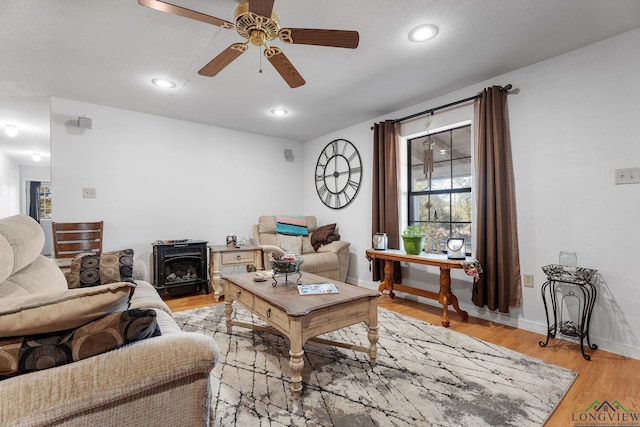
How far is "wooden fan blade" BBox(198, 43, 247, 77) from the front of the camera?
6.10ft

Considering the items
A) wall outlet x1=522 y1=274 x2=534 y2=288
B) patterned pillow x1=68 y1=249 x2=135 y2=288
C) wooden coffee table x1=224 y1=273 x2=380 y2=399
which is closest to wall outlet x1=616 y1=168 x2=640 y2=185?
wall outlet x1=522 y1=274 x2=534 y2=288

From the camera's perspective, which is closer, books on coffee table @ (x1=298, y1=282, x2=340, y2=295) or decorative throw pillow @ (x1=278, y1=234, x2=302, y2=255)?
books on coffee table @ (x1=298, y1=282, x2=340, y2=295)

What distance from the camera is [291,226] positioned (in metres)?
4.52

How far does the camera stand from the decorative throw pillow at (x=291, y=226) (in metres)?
4.46

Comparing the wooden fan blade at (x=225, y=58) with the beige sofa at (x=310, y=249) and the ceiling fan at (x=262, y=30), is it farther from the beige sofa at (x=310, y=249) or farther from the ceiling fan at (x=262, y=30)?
the beige sofa at (x=310, y=249)

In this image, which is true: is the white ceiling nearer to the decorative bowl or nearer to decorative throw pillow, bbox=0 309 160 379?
the decorative bowl

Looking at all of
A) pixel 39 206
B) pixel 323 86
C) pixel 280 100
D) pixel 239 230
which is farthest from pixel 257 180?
pixel 39 206

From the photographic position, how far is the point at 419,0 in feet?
6.14

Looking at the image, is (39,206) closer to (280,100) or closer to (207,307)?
(207,307)

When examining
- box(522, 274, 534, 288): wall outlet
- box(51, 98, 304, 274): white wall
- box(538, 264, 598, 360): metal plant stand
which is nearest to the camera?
box(538, 264, 598, 360): metal plant stand

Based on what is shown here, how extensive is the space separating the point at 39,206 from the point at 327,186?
8.08 m

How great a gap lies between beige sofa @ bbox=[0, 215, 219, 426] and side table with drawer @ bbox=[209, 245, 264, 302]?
2.88 metres

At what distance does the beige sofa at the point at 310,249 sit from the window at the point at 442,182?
1091 millimetres

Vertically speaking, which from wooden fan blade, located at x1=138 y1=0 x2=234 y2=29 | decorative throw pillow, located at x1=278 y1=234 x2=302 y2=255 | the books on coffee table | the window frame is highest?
wooden fan blade, located at x1=138 y1=0 x2=234 y2=29
